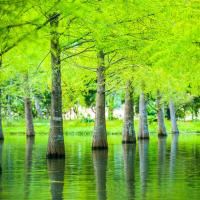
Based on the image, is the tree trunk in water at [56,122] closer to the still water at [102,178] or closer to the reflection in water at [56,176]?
the still water at [102,178]

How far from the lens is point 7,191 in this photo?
18.0 m

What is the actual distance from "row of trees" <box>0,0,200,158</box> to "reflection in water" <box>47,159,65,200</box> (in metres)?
2.98

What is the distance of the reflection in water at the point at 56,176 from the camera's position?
683 inches

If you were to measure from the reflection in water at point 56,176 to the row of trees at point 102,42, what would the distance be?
298cm

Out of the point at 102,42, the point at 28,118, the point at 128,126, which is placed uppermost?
the point at 102,42

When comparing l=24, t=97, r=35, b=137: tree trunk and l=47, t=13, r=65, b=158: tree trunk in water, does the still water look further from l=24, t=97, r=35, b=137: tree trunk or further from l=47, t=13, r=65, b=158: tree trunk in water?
Answer: l=24, t=97, r=35, b=137: tree trunk

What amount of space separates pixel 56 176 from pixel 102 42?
9.79 meters

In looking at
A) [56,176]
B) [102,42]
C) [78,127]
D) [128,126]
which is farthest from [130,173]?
[78,127]

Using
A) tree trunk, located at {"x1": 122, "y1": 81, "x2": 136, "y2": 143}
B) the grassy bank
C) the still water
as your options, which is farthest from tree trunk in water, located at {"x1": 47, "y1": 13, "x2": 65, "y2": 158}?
the grassy bank

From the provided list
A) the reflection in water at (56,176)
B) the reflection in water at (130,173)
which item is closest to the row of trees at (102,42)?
the reflection in water at (56,176)

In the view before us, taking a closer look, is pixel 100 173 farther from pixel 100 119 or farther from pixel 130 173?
pixel 100 119

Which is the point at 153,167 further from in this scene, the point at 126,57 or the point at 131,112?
the point at 131,112

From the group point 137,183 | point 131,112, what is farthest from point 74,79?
point 137,183

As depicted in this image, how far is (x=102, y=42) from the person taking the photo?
30344 millimetres
